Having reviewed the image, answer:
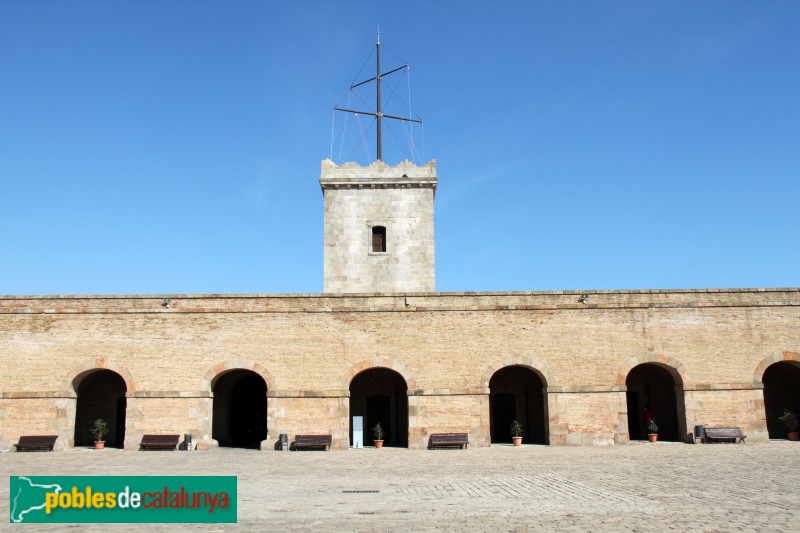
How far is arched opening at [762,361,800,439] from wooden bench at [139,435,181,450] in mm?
20324

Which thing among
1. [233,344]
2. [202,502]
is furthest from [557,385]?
[202,502]

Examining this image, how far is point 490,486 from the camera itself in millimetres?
12664

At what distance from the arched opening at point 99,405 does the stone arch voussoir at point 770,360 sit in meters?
21.4

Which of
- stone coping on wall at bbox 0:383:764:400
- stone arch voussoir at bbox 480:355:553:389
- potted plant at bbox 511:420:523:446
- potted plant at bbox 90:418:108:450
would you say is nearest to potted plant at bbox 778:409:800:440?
stone coping on wall at bbox 0:383:764:400

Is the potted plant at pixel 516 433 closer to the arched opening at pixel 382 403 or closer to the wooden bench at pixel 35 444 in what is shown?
the arched opening at pixel 382 403

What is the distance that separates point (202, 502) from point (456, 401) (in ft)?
45.7

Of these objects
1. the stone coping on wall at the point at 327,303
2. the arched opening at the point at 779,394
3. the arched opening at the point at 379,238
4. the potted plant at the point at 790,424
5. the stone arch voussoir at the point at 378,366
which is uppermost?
the arched opening at the point at 379,238

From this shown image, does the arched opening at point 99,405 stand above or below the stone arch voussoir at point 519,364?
below

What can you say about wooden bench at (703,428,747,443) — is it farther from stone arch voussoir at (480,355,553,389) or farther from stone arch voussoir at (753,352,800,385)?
stone arch voussoir at (480,355,553,389)

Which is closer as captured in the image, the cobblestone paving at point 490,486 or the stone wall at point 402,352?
the cobblestone paving at point 490,486

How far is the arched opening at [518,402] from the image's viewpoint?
23.9m

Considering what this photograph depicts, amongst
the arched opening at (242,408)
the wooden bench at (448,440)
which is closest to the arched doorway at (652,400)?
the wooden bench at (448,440)

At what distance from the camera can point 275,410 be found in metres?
21.5

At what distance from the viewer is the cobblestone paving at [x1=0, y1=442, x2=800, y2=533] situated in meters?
9.16
